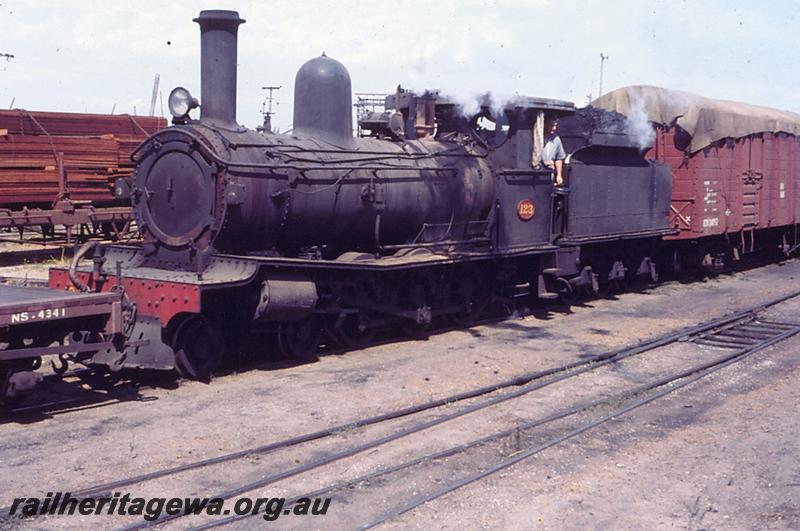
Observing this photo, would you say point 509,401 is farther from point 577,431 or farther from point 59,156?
point 59,156

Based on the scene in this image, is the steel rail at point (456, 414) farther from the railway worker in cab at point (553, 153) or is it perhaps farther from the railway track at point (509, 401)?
the railway worker in cab at point (553, 153)

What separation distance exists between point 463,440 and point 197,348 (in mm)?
3446

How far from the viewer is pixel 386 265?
1027cm

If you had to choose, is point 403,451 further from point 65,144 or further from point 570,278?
point 65,144

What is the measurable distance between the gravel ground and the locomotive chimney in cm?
300

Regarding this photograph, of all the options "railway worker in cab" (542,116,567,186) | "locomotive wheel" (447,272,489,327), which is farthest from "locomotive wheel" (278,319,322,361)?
"railway worker in cab" (542,116,567,186)

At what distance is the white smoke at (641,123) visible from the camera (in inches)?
653

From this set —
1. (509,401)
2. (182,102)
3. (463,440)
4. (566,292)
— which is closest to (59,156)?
(182,102)

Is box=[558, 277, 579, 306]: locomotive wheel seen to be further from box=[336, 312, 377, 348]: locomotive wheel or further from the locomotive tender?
box=[336, 312, 377, 348]: locomotive wheel

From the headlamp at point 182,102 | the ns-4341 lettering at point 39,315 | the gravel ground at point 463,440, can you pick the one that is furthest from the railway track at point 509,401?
the headlamp at point 182,102

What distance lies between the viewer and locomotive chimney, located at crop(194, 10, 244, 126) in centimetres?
939

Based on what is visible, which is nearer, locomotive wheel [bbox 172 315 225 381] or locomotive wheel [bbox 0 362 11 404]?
locomotive wheel [bbox 0 362 11 404]

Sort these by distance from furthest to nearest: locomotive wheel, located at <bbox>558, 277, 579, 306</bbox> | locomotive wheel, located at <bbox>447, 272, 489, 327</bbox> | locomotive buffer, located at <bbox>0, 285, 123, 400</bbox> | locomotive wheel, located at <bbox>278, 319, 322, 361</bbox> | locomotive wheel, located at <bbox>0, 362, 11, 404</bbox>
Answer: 1. locomotive wheel, located at <bbox>558, 277, 579, 306</bbox>
2. locomotive wheel, located at <bbox>447, 272, 489, 327</bbox>
3. locomotive wheel, located at <bbox>278, 319, 322, 361</bbox>
4. locomotive wheel, located at <bbox>0, 362, 11, 404</bbox>
5. locomotive buffer, located at <bbox>0, 285, 123, 400</bbox>

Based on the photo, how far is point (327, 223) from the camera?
1032 cm
